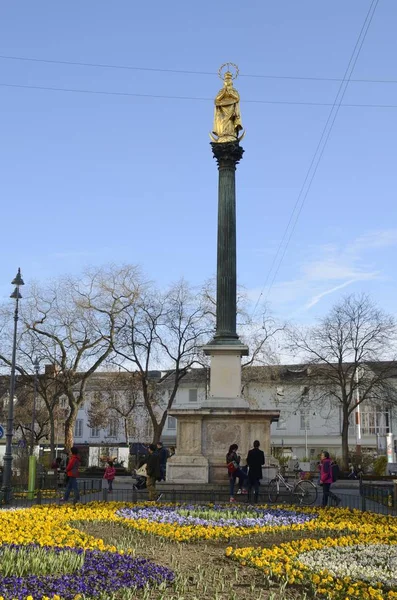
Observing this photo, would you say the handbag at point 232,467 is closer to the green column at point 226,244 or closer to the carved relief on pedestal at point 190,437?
the carved relief on pedestal at point 190,437

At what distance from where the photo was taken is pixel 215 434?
23359 mm

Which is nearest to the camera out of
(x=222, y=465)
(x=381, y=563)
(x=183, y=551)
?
(x=381, y=563)

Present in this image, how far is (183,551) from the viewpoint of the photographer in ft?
34.8

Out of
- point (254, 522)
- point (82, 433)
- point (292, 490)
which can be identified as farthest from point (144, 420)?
point (254, 522)

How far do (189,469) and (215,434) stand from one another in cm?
141

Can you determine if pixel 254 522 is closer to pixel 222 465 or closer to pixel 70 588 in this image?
pixel 70 588

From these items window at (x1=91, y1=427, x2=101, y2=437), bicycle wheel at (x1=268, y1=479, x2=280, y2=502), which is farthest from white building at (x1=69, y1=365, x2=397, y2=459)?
bicycle wheel at (x1=268, y1=479, x2=280, y2=502)

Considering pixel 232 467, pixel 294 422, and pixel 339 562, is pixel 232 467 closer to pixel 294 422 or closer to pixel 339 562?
pixel 339 562

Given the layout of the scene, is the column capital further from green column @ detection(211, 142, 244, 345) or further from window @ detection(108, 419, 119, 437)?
window @ detection(108, 419, 119, 437)

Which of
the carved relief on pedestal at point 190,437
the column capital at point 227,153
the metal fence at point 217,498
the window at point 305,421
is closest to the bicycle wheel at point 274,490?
the metal fence at point 217,498

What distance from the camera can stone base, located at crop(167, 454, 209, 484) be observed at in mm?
22797

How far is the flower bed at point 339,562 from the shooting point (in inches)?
306

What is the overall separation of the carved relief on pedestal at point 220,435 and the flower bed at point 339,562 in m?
10.2

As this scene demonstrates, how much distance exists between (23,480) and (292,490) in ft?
35.6
